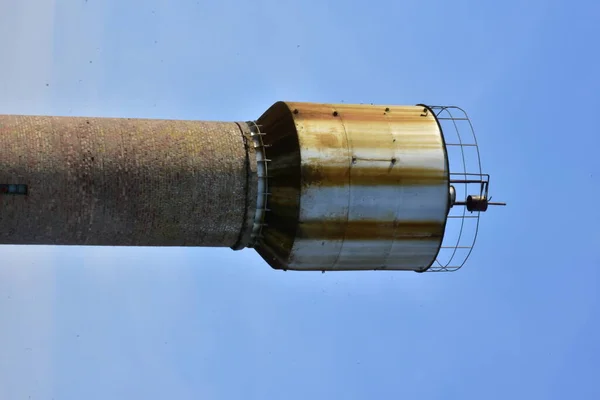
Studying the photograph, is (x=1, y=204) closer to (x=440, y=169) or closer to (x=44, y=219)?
(x=44, y=219)

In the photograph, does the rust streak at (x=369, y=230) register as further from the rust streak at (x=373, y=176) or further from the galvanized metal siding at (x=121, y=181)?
the galvanized metal siding at (x=121, y=181)

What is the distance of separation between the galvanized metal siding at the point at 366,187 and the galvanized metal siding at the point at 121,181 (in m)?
1.27

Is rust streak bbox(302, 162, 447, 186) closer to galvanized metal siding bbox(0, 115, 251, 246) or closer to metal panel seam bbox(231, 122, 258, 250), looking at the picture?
metal panel seam bbox(231, 122, 258, 250)

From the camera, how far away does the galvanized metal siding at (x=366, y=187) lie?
17.9m

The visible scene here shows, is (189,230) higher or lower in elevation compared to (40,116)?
lower

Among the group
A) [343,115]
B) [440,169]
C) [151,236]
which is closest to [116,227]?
[151,236]

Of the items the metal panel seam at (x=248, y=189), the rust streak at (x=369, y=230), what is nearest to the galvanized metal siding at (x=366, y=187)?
the rust streak at (x=369, y=230)

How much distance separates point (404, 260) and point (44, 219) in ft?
22.6

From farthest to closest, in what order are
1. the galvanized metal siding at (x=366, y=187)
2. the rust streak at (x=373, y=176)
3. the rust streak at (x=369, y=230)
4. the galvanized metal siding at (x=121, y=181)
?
the rust streak at (x=369, y=230), the galvanized metal siding at (x=366, y=187), the rust streak at (x=373, y=176), the galvanized metal siding at (x=121, y=181)

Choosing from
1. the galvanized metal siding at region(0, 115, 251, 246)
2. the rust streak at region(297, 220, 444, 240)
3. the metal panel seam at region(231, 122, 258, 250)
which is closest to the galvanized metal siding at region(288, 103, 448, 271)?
the rust streak at region(297, 220, 444, 240)

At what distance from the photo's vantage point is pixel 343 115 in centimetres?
1867

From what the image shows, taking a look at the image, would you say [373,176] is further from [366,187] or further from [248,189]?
[248,189]

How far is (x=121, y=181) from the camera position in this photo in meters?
17.5

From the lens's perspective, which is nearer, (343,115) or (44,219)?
(44,219)
